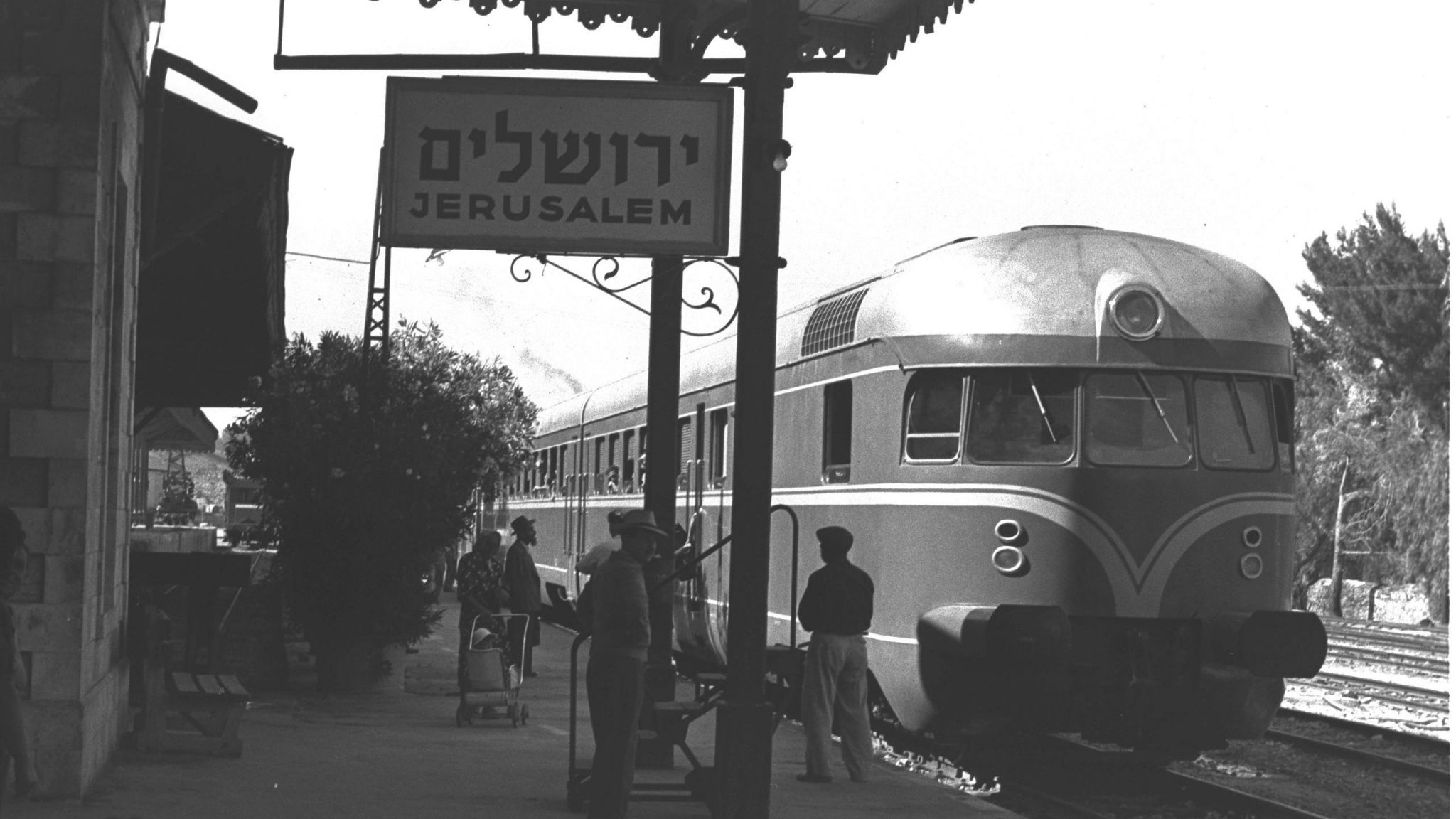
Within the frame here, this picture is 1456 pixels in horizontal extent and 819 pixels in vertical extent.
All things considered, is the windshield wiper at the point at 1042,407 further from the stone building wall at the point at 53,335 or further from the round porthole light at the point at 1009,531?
the stone building wall at the point at 53,335

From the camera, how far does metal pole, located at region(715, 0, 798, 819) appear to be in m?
8.84

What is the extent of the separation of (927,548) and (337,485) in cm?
678

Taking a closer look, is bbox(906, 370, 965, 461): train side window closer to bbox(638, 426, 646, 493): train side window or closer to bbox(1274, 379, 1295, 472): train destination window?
bbox(1274, 379, 1295, 472): train destination window

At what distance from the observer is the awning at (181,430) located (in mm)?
29156

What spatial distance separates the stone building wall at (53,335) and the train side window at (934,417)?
5473 millimetres

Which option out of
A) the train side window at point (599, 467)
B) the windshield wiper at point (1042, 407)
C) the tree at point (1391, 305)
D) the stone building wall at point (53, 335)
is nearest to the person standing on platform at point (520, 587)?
the windshield wiper at point (1042, 407)

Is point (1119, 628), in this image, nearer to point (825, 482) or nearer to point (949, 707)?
point (949, 707)

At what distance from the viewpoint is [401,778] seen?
39.7ft

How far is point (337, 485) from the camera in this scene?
705 inches

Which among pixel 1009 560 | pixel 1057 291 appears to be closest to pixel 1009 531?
pixel 1009 560

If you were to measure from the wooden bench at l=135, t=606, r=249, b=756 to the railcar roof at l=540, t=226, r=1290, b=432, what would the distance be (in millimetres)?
5042

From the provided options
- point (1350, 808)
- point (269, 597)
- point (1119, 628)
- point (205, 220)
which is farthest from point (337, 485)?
point (1350, 808)

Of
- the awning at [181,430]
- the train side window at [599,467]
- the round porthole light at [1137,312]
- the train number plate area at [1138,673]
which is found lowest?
the train number plate area at [1138,673]

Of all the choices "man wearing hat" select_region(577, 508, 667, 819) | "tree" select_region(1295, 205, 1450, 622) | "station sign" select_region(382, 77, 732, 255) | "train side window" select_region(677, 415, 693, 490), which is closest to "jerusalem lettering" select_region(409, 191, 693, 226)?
"station sign" select_region(382, 77, 732, 255)
